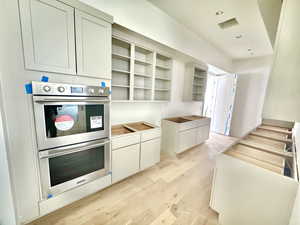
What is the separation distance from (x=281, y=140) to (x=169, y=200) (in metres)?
2.00

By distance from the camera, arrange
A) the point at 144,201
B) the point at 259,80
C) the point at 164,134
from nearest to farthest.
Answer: the point at 144,201
the point at 164,134
the point at 259,80

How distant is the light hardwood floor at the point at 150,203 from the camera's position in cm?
146

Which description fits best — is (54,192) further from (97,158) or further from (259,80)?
(259,80)

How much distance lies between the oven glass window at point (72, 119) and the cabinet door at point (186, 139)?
203cm

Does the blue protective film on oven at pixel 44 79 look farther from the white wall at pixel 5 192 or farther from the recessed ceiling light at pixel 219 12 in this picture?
the recessed ceiling light at pixel 219 12

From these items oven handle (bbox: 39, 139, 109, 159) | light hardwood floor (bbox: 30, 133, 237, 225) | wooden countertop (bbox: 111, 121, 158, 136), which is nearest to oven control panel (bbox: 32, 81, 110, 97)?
oven handle (bbox: 39, 139, 109, 159)

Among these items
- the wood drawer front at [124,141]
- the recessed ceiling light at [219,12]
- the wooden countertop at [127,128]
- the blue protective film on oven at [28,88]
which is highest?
the recessed ceiling light at [219,12]

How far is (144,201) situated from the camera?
1729 millimetres

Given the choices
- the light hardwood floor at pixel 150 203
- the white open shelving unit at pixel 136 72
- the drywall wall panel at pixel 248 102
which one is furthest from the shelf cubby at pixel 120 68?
the drywall wall panel at pixel 248 102

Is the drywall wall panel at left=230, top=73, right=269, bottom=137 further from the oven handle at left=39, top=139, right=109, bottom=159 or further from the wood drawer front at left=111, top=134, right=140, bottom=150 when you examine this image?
the oven handle at left=39, top=139, right=109, bottom=159

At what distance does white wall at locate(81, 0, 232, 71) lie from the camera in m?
1.75

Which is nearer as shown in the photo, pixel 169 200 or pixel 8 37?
pixel 8 37

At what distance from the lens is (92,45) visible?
4.78ft

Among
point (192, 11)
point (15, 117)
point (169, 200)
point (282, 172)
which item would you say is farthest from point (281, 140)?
point (15, 117)
